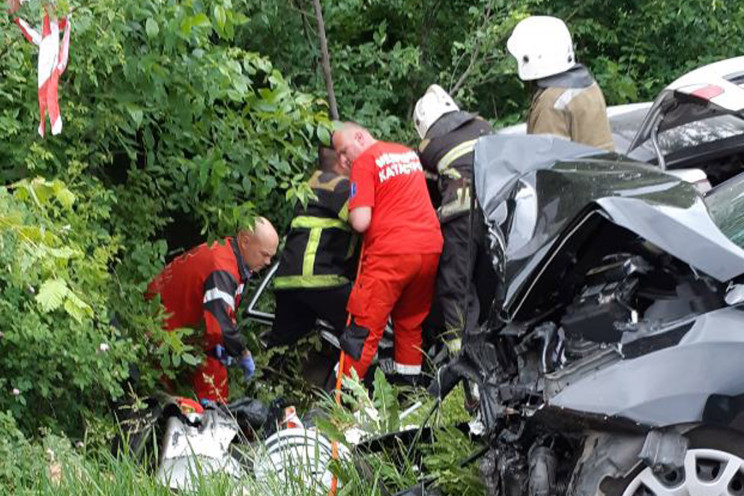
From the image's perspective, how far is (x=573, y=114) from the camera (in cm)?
785

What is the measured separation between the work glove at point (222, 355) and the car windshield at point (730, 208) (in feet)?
A: 10.4

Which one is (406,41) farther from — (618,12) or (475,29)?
(618,12)

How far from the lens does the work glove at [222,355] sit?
26.4 feet

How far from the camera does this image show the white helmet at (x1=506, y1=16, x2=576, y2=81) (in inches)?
315

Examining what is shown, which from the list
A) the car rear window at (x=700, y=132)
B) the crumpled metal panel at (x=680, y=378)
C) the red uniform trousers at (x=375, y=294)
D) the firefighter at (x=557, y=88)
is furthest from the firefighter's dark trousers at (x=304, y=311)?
the crumpled metal panel at (x=680, y=378)

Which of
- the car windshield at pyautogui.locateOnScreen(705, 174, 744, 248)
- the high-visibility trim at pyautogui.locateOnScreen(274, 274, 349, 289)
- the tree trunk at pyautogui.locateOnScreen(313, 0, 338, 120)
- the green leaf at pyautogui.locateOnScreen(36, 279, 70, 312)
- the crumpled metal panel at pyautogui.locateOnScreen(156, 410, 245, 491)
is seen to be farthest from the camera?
the tree trunk at pyautogui.locateOnScreen(313, 0, 338, 120)

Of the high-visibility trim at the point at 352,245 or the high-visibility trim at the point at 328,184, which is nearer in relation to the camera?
the high-visibility trim at the point at 328,184

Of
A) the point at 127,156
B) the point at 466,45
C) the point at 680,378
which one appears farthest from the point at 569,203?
the point at 466,45

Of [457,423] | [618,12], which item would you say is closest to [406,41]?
[618,12]

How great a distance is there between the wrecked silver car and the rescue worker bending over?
3460 millimetres

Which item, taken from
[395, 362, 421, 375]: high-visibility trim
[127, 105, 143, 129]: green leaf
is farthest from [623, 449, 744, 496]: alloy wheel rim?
[395, 362, 421, 375]: high-visibility trim

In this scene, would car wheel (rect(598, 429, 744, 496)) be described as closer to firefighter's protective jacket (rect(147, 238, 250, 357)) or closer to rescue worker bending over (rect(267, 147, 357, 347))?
firefighter's protective jacket (rect(147, 238, 250, 357))

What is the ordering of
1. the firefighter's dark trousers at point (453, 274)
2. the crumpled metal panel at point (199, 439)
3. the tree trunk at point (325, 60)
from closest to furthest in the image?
the crumpled metal panel at point (199, 439) < the firefighter's dark trousers at point (453, 274) < the tree trunk at point (325, 60)

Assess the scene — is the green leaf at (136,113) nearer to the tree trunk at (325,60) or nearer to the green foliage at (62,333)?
the green foliage at (62,333)
